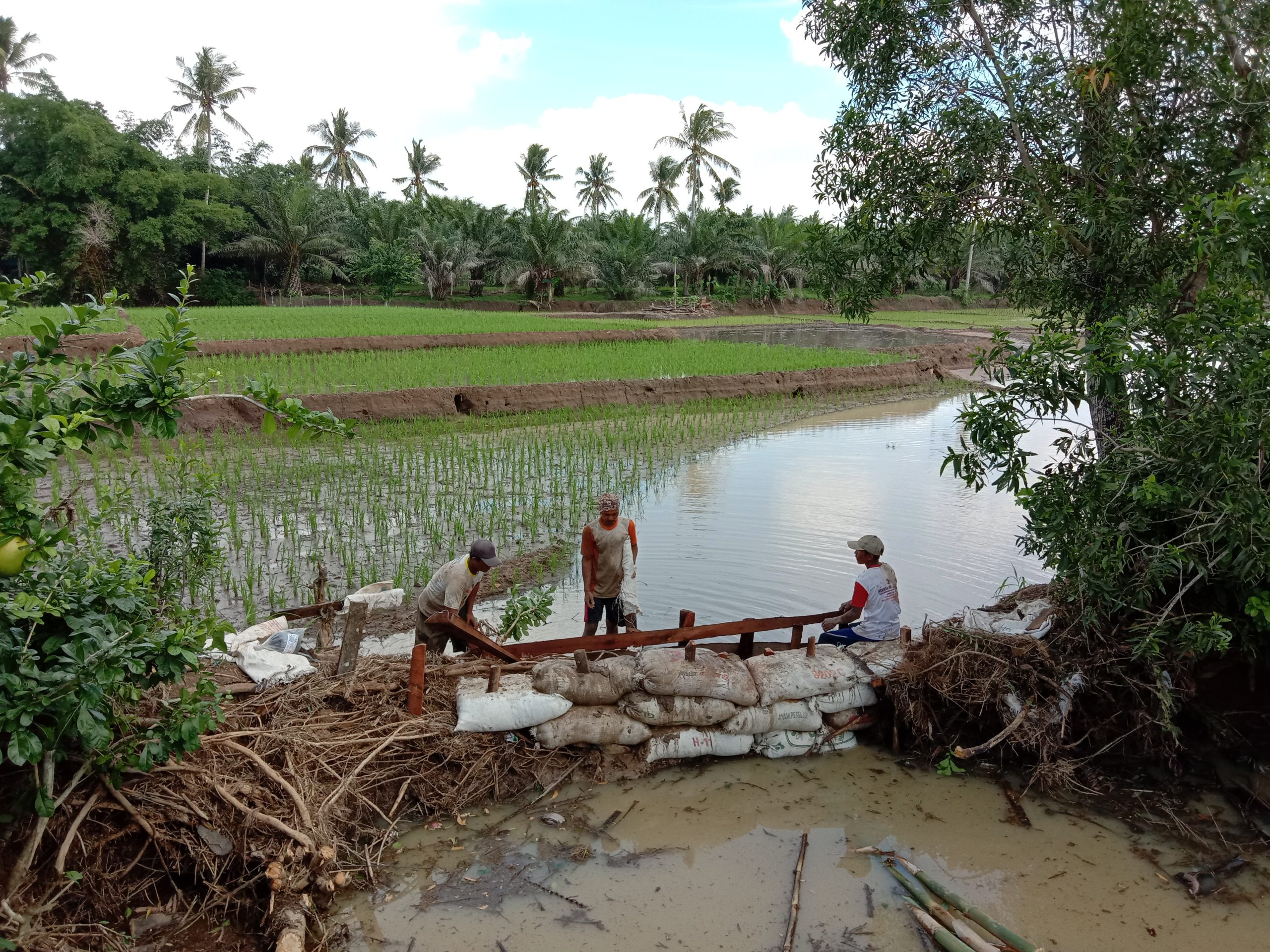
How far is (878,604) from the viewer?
5223 millimetres

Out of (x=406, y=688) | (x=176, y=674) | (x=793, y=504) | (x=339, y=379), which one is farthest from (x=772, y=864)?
(x=339, y=379)

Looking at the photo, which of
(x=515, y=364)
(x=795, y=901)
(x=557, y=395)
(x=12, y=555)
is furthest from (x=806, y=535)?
(x=515, y=364)

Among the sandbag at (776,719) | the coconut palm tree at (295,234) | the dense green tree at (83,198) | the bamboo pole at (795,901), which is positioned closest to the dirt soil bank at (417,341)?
the sandbag at (776,719)

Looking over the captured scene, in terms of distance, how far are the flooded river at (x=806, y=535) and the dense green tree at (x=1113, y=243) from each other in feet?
4.23

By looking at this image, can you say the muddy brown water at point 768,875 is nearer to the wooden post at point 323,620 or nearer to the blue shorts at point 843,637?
the blue shorts at point 843,637

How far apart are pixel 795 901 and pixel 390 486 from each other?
6582 millimetres

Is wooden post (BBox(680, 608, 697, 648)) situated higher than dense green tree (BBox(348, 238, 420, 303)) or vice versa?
dense green tree (BBox(348, 238, 420, 303))

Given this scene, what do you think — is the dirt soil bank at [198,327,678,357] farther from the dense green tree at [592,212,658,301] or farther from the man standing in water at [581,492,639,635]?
the dense green tree at [592,212,658,301]

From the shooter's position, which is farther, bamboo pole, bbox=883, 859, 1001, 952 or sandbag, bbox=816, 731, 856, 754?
sandbag, bbox=816, 731, 856, 754

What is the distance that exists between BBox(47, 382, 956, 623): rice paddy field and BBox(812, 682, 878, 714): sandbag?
3.39m

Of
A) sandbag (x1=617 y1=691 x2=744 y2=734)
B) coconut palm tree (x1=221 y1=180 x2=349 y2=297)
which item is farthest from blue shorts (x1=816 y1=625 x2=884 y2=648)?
coconut palm tree (x1=221 y1=180 x2=349 y2=297)

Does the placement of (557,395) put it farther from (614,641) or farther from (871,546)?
(614,641)

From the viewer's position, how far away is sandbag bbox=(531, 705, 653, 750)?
4.25 metres

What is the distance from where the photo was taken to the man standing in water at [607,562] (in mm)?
5535
